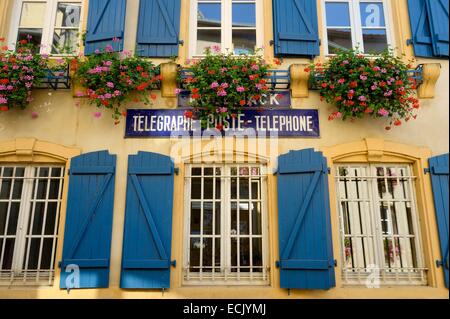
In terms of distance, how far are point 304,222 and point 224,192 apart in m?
1.09

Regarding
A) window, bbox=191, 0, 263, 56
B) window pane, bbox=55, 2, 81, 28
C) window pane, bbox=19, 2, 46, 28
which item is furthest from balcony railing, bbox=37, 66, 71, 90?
window, bbox=191, 0, 263, 56

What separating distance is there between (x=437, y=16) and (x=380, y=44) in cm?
82

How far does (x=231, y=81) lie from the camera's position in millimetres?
5191

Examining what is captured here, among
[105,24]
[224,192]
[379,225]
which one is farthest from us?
[105,24]

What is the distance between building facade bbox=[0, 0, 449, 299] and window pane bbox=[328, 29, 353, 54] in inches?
7.4

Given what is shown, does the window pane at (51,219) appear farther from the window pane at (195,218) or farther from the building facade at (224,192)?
the window pane at (195,218)

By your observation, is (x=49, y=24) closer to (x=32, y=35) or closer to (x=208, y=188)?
(x=32, y=35)

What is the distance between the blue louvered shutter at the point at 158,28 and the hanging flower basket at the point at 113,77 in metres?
0.36

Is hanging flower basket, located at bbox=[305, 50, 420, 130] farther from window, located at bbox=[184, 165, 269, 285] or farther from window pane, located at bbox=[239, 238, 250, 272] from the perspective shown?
window pane, located at bbox=[239, 238, 250, 272]

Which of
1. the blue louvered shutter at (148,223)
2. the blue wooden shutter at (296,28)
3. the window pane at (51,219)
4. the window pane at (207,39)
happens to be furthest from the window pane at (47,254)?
the blue wooden shutter at (296,28)

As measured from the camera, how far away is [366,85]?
5117 millimetres

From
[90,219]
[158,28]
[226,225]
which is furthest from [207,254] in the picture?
[158,28]

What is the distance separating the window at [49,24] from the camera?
5.93 m

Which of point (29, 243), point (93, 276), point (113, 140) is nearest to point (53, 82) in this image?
point (113, 140)
